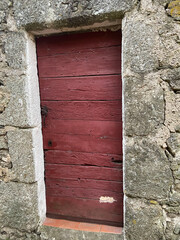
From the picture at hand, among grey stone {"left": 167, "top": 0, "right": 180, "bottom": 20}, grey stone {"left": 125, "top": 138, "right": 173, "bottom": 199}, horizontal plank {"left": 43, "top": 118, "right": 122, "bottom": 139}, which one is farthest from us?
horizontal plank {"left": 43, "top": 118, "right": 122, "bottom": 139}

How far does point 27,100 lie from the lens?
1.34 metres

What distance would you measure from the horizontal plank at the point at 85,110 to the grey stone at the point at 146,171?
1.00ft

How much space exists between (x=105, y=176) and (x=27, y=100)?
3.26 feet

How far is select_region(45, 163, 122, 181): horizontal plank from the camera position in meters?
1.42

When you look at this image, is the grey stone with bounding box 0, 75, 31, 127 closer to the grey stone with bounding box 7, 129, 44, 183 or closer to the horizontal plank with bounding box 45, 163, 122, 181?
the grey stone with bounding box 7, 129, 44, 183

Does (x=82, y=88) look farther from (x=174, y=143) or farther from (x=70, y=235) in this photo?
(x=70, y=235)

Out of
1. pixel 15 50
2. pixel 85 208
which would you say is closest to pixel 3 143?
pixel 15 50

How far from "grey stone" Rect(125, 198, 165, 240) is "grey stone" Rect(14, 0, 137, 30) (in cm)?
144

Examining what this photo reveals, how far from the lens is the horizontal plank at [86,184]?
1428mm

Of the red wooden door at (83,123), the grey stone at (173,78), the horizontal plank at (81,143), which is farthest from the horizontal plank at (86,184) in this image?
the grey stone at (173,78)

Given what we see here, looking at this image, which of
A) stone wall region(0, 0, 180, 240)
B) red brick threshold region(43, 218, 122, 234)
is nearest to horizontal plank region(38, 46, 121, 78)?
stone wall region(0, 0, 180, 240)

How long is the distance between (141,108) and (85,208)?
1121 mm

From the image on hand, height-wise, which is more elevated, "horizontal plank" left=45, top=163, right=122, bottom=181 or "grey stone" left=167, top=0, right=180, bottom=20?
"grey stone" left=167, top=0, right=180, bottom=20

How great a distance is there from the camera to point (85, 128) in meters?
1.44
